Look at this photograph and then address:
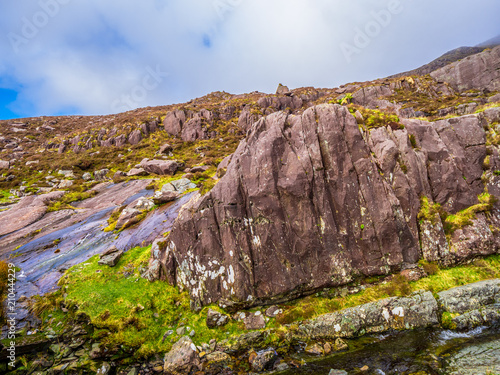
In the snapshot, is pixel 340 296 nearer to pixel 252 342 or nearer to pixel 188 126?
pixel 252 342

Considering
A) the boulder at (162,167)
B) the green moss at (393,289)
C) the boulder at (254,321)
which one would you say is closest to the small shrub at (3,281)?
the boulder at (254,321)

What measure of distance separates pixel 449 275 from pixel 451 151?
30.5ft

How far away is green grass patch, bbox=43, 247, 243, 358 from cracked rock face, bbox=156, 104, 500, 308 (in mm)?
1284

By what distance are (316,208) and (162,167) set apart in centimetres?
4455

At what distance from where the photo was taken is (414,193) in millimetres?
15422

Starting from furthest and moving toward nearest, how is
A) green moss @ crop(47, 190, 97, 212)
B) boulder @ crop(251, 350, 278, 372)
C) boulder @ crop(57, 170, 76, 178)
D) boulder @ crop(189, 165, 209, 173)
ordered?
1. boulder @ crop(57, 170, 76, 178)
2. boulder @ crop(189, 165, 209, 173)
3. green moss @ crop(47, 190, 97, 212)
4. boulder @ crop(251, 350, 278, 372)

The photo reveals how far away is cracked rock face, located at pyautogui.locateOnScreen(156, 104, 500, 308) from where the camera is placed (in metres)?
14.5

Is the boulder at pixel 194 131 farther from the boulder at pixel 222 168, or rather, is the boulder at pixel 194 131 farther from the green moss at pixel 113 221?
the boulder at pixel 222 168

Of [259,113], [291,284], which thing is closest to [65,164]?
[259,113]

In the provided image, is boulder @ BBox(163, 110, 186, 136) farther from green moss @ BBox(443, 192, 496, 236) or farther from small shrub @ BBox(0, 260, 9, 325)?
green moss @ BBox(443, 192, 496, 236)

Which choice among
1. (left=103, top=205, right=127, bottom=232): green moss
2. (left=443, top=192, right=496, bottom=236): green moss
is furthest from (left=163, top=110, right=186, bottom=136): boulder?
(left=443, top=192, right=496, bottom=236): green moss

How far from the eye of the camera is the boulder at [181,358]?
11.3 m

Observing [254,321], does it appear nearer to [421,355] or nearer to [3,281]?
[421,355]

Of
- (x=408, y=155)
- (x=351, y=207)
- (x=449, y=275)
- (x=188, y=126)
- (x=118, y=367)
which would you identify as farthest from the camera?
(x=188, y=126)
